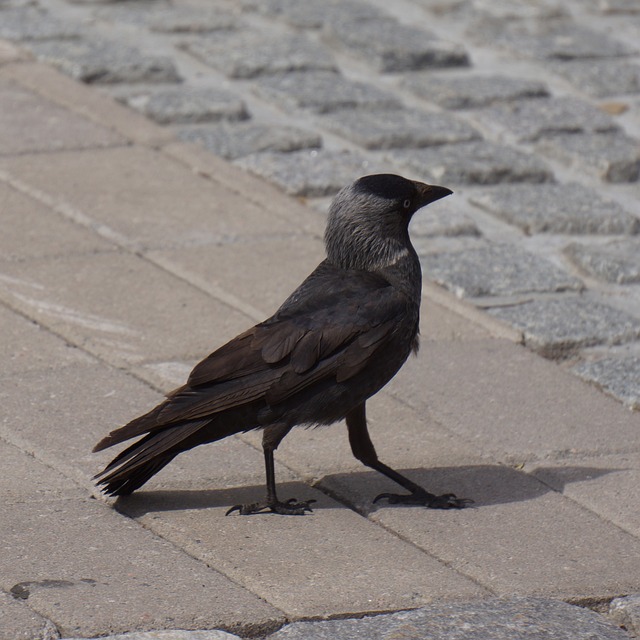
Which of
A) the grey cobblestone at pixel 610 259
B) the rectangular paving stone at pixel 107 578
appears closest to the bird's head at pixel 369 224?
the rectangular paving stone at pixel 107 578

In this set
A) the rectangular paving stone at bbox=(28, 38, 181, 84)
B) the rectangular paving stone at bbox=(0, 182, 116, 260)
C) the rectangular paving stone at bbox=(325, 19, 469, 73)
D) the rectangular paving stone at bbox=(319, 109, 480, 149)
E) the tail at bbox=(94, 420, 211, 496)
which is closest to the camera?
the tail at bbox=(94, 420, 211, 496)

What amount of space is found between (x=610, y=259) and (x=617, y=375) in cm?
109

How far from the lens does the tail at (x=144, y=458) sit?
3.98m

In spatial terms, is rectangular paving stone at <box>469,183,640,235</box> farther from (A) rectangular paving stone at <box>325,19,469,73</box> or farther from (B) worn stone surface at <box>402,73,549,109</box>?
(A) rectangular paving stone at <box>325,19,469,73</box>

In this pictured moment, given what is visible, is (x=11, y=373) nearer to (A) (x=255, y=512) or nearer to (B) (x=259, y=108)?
(A) (x=255, y=512)

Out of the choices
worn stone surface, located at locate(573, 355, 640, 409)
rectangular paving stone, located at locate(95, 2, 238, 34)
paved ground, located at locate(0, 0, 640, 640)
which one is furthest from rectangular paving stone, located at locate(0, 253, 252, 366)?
rectangular paving stone, located at locate(95, 2, 238, 34)

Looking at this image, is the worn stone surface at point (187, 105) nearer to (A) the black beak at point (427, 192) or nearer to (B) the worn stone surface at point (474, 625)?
(A) the black beak at point (427, 192)

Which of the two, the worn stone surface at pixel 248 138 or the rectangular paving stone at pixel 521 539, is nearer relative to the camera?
the rectangular paving stone at pixel 521 539

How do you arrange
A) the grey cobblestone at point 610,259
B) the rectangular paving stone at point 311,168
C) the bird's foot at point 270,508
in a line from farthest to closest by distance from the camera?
the rectangular paving stone at point 311,168 < the grey cobblestone at point 610,259 < the bird's foot at point 270,508

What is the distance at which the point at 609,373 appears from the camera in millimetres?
5246

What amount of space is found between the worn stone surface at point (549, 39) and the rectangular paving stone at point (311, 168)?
2228 mm

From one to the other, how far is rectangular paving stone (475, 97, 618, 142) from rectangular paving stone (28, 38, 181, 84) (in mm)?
1823

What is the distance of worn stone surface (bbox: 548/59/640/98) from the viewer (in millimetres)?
8336

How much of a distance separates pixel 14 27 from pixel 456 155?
2974 millimetres
